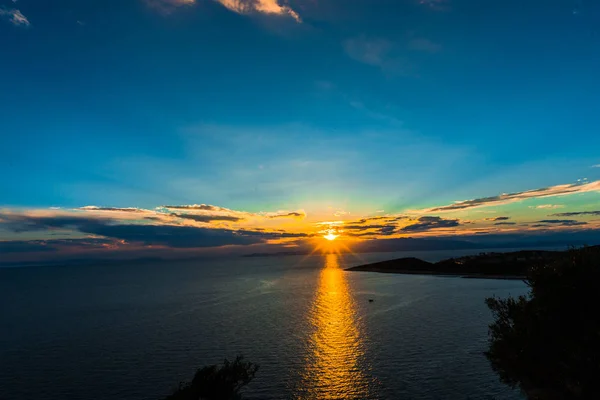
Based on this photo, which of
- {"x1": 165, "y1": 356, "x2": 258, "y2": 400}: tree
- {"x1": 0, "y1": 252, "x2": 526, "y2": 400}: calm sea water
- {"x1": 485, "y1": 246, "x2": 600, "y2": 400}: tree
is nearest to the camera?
{"x1": 485, "y1": 246, "x2": 600, "y2": 400}: tree

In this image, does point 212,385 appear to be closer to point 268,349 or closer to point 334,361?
point 334,361

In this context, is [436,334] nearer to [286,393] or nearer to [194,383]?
[286,393]

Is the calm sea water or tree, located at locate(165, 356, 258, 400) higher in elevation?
tree, located at locate(165, 356, 258, 400)

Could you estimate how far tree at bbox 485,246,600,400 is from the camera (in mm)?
24141

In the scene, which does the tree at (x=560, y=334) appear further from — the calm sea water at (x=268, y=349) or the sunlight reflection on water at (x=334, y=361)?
the sunlight reflection on water at (x=334, y=361)

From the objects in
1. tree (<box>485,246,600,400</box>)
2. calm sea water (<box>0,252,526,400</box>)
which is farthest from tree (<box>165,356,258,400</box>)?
tree (<box>485,246,600,400</box>)

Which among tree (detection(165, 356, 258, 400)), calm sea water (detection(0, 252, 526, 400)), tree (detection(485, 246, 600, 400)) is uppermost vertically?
tree (detection(485, 246, 600, 400))

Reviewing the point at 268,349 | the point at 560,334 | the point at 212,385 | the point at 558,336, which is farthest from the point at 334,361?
the point at 560,334

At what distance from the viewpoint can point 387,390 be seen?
37.6 meters

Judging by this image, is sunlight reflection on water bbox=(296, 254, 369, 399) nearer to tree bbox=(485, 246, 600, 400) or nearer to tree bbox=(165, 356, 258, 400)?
tree bbox=(165, 356, 258, 400)

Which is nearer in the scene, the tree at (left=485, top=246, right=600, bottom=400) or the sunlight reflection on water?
the tree at (left=485, top=246, right=600, bottom=400)

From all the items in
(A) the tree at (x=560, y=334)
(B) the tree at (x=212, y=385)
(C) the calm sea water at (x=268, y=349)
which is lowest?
(C) the calm sea water at (x=268, y=349)

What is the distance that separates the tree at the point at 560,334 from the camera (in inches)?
950

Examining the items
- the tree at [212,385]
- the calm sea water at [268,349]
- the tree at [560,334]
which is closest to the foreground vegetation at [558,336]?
the tree at [560,334]
